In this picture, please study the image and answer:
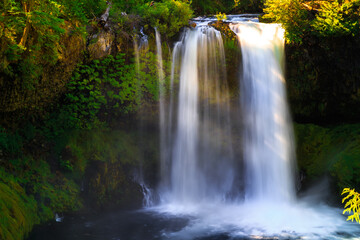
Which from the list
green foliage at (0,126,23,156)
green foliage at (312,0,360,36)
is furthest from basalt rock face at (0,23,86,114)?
green foliage at (312,0,360,36)

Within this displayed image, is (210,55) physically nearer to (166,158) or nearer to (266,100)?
(266,100)

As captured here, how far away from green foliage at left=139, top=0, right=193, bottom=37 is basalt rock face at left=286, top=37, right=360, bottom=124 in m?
3.79

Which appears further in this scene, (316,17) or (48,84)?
(316,17)

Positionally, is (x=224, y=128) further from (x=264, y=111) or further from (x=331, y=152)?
(x=331, y=152)

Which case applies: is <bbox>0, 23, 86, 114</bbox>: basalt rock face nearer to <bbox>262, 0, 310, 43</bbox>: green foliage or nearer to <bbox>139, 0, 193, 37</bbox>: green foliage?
<bbox>139, 0, 193, 37</bbox>: green foliage

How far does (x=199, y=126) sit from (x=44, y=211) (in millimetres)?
5313

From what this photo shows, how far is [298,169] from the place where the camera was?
9734 millimetres

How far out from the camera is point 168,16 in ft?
32.0

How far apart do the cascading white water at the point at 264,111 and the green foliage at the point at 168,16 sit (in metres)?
2.06

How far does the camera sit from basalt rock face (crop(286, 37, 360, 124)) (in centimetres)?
971

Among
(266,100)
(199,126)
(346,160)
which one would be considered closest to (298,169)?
(346,160)

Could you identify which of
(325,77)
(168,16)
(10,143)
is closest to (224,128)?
(325,77)

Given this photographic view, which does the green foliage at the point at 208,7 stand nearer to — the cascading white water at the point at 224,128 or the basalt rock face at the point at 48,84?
the cascading white water at the point at 224,128

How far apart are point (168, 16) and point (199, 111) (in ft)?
11.2
